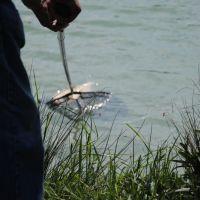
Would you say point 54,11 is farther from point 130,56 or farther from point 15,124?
point 130,56

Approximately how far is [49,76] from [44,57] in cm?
86

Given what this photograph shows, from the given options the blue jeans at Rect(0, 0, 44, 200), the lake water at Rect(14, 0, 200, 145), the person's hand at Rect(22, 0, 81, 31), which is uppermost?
the lake water at Rect(14, 0, 200, 145)

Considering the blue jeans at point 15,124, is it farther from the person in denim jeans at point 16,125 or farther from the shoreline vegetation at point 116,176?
the shoreline vegetation at point 116,176

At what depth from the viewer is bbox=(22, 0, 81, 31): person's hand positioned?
1.78 meters

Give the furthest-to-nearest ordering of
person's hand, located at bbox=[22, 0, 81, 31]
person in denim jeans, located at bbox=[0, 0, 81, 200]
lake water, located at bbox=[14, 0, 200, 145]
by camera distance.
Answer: lake water, located at bbox=[14, 0, 200, 145] < person's hand, located at bbox=[22, 0, 81, 31] < person in denim jeans, located at bbox=[0, 0, 81, 200]

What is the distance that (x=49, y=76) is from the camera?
6730 millimetres

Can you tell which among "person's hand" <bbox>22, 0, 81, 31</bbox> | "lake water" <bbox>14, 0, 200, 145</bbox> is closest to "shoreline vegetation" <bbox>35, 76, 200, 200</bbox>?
"person's hand" <bbox>22, 0, 81, 31</bbox>

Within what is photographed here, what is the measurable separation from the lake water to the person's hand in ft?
9.46

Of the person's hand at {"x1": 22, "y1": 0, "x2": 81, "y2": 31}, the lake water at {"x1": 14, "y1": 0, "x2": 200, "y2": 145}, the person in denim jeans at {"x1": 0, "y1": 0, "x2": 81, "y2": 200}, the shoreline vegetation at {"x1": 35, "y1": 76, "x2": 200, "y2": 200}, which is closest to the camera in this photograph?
the person in denim jeans at {"x1": 0, "y1": 0, "x2": 81, "y2": 200}

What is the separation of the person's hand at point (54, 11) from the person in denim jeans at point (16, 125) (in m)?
0.10

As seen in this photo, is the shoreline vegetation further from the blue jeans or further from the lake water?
the lake water

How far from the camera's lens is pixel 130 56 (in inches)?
305

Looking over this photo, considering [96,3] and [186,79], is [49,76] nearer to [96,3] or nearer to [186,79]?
[186,79]

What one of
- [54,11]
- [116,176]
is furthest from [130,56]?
[54,11]
